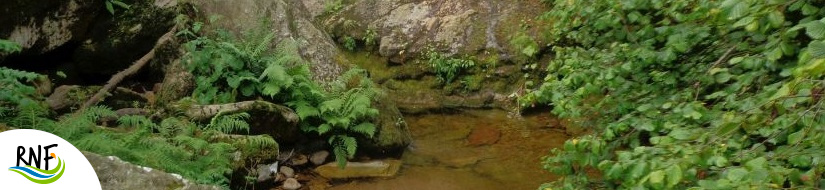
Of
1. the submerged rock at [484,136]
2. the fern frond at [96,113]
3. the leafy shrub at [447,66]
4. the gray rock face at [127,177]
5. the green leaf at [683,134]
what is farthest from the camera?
the leafy shrub at [447,66]

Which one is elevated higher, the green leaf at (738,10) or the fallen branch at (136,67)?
the green leaf at (738,10)

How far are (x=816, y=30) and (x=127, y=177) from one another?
11.3 feet

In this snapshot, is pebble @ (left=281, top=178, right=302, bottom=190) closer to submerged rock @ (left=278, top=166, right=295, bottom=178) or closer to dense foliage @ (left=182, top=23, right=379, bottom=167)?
submerged rock @ (left=278, top=166, right=295, bottom=178)

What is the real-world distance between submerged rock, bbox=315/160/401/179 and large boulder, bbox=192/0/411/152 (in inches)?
20.9

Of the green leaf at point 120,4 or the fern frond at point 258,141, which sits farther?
the green leaf at point 120,4

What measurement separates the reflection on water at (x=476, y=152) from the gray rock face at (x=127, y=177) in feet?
9.38

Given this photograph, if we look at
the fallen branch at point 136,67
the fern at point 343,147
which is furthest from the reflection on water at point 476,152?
the fallen branch at point 136,67

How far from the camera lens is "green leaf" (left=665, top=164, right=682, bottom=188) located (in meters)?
2.10

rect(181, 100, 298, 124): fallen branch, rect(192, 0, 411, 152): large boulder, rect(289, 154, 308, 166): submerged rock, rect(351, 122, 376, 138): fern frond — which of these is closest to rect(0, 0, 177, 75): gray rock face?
rect(192, 0, 411, 152): large boulder

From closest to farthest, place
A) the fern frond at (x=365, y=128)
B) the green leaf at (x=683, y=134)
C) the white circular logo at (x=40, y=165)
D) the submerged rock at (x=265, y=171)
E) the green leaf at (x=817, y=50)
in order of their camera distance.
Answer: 1. the green leaf at (x=817, y=50)
2. the green leaf at (x=683, y=134)
3. the white circular logo at (x=40, y=165)
4. the submerged rock at (x=265, y=171)
5. the fern frond at (x=365, y=128)

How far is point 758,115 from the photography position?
2.29 m

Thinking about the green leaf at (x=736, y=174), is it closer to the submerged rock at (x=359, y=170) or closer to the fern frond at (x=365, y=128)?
the submerged rock at (x=359, y=170)

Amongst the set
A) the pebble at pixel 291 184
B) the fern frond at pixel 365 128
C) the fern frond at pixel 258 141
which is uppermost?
the fern frond at pixel 258 141

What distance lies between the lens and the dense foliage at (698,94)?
210cm
